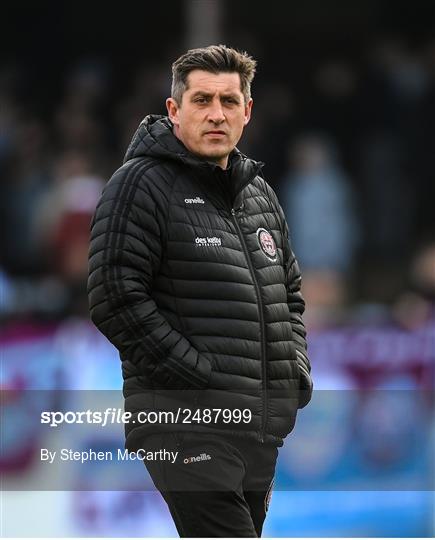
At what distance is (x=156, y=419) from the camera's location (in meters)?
4.23

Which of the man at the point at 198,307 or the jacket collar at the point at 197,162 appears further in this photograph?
the jacket collar at the point at 197,162

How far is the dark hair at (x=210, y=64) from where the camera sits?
14.3ft

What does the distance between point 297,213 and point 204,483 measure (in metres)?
5.12

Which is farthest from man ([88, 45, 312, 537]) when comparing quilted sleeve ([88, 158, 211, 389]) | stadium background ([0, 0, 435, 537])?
stadium background ([0, 0, 435, 537])

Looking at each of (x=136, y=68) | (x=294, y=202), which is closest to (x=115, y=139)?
(x=136, y=68)

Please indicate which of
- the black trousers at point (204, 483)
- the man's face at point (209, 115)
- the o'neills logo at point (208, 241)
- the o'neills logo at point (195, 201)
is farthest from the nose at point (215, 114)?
the black trousers at point (204, 483)

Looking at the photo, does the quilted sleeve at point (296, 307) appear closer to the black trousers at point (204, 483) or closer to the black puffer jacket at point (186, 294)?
the black puffer jacket at point (186, 294)

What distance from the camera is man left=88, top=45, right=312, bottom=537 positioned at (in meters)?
4.18

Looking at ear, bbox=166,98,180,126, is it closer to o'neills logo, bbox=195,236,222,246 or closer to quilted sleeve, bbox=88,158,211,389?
quilted sleeve, bbox=88,158,211,389

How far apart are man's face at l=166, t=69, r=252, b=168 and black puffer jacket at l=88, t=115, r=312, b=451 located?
0.04m

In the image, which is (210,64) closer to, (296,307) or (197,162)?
(197,162)

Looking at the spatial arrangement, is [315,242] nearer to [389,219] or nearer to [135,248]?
[389,219]

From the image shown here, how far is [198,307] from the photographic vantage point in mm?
4219

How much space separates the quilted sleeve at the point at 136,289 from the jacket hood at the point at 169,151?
0.15 meters
